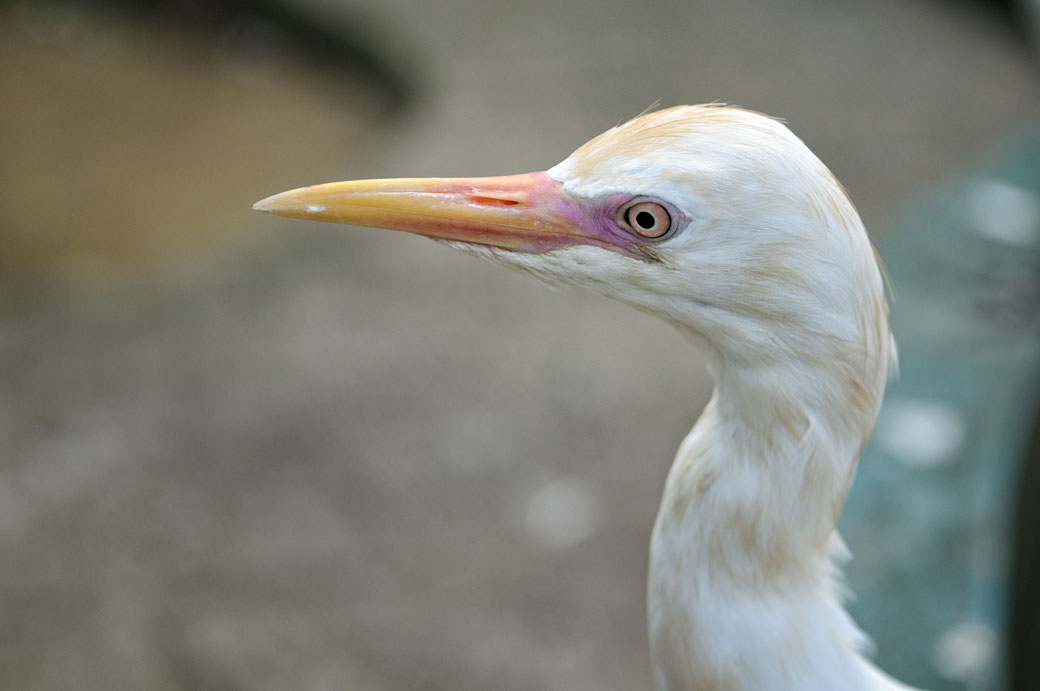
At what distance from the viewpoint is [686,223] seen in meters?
1.57

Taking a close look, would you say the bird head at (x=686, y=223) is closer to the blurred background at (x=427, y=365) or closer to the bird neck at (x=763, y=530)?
the bird neck at (x=763, y=530)

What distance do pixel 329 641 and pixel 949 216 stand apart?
10.4 feet

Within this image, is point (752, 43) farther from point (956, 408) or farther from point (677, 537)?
point (677, 537)

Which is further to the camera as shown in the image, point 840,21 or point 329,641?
point 840,21

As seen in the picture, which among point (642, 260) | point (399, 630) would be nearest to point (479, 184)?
point (642, 260)

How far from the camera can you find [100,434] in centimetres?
447

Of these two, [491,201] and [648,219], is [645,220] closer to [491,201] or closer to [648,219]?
[648,219]

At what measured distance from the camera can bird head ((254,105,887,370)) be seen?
1.53m

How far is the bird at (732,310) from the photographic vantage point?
1.55 meters

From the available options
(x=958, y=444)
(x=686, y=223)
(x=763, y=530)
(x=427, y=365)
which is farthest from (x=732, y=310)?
(x=427, y=365)

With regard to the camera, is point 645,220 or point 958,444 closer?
point 645,220

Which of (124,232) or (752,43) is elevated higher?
(752,43)

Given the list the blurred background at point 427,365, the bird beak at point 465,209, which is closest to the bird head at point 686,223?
the bird beak at point 465,209

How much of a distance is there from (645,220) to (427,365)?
3.44 m
